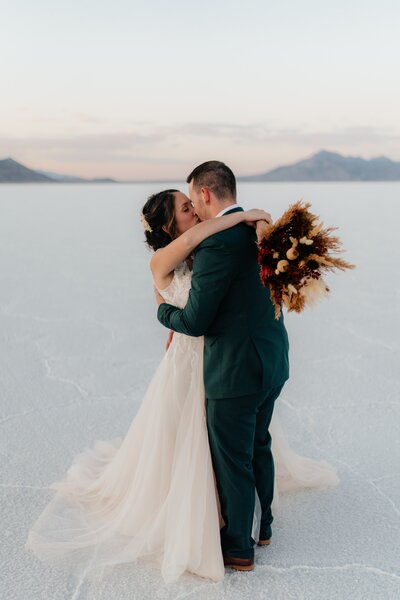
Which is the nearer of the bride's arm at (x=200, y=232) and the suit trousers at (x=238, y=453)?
the bride's arm at (x=200, y=232)

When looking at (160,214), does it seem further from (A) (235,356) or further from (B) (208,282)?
(A) (235,356)

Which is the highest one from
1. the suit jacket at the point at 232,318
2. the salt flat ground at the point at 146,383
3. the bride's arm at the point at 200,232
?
the bride's arm at the point at 200,232

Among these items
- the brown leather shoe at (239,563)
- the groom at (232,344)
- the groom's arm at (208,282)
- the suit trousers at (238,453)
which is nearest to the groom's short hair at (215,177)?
the groom at (232,344)

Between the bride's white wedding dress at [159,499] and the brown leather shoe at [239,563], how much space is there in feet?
0.20

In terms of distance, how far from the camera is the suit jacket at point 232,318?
6.59ft

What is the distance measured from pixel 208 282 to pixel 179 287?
240 mm

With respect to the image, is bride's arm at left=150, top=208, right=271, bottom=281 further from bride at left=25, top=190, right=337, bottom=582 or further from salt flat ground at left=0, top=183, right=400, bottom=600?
salt flat ground at left=0, top=183, right=400, bottom=600

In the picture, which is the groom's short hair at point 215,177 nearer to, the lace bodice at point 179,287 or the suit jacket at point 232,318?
the suit jacket at point 232,318

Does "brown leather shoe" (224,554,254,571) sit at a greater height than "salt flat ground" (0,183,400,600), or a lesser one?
greater

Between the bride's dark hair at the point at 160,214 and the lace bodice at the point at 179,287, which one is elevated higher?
the bride's dark hair at the point at 160,214

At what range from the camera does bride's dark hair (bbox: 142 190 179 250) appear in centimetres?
224

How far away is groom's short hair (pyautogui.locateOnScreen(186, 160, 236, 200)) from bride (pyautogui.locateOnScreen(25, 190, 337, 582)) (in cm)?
9

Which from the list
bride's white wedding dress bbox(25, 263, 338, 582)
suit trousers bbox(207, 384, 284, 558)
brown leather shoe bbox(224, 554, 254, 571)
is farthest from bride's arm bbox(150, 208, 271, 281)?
brown leather shoe bbox(224, 554, 254, 571)

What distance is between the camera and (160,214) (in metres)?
2.25
